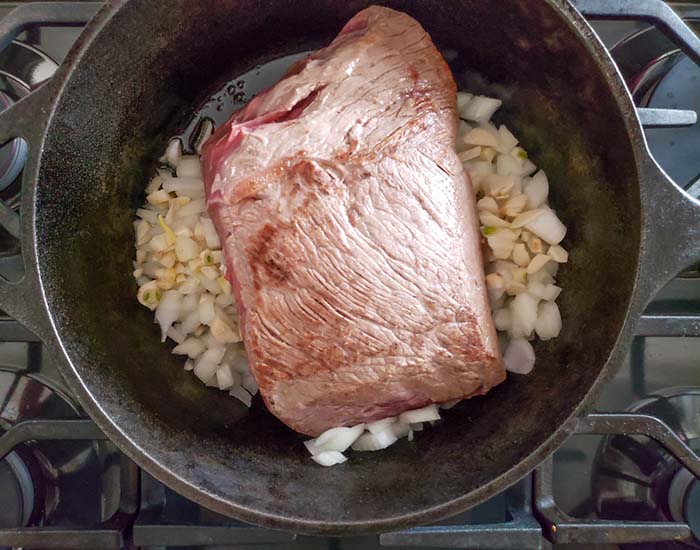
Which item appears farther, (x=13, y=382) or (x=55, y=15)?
(x=13, y=382)

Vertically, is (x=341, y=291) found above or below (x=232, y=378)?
above

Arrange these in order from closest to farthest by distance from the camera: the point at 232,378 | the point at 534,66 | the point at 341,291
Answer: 1. the point at 341,291
2. the point at 534,66
3. the point at 232,378

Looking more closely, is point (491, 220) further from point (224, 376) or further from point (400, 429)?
point (224, 376)

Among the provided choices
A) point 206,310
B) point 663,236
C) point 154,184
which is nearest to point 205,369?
point 206,310

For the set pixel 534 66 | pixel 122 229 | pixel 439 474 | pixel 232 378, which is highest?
pixel 534 66

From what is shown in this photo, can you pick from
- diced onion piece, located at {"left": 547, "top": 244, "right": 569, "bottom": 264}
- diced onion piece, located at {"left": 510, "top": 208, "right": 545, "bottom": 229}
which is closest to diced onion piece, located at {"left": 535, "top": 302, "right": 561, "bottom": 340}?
diced onion piece, located at {"left": 547, "top": 244, "right": 569, "bottom": 264}

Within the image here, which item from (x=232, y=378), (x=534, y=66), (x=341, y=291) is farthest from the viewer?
(x=232, y=378)

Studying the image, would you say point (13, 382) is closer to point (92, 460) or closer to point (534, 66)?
point (92, 460)

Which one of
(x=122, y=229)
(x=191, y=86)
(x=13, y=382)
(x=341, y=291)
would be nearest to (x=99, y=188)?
(x=122, y=229)
